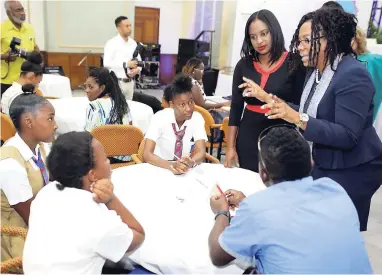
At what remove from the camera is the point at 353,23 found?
160 cm

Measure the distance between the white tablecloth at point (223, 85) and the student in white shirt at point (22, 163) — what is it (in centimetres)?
478

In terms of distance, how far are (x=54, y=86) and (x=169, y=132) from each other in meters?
3.07

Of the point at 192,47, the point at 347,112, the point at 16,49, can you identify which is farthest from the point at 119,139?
the point at 192,47

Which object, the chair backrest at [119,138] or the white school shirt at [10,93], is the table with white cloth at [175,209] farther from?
the white school shirt at [10,93]

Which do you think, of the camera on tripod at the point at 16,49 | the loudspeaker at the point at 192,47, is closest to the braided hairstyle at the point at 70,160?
the camera on tripod at the point at 16,49

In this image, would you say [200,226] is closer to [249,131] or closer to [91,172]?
[91,172]

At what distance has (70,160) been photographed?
124 cm

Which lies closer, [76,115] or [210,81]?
[76,115]

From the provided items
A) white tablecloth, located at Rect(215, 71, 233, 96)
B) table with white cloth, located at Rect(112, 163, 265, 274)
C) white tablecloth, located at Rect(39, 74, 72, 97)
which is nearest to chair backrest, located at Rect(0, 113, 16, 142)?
table with white cloth, located at Rect(112, 163, 265, 274)

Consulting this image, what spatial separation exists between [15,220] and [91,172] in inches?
27.8

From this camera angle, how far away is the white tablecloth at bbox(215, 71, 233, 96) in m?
6.45

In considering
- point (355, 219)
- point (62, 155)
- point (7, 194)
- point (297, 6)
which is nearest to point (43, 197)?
point (62, 155)

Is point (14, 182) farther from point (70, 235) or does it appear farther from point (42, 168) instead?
point (70, 235)

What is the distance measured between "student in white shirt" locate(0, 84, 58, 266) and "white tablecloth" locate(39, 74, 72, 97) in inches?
125
